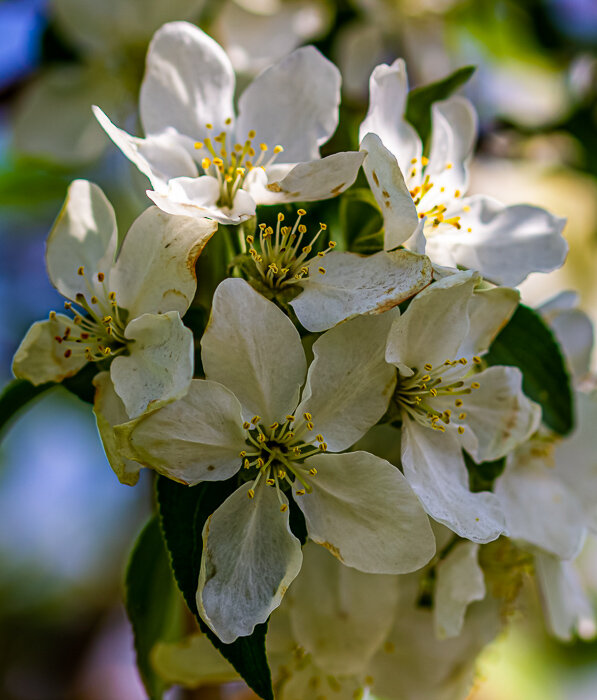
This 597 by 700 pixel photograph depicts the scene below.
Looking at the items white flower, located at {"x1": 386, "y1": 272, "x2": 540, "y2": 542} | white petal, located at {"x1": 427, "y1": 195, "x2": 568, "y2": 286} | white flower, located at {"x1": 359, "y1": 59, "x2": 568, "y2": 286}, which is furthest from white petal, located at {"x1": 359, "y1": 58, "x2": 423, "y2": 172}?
white flower, located at {"x1": 386, "y1": 272, "x2": 540, "y2": 542}

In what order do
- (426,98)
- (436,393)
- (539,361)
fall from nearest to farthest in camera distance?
1. (436,393)
2. (539,361)
3. (426,98)

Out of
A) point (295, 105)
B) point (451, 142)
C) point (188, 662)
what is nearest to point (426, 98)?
point (451, 142)

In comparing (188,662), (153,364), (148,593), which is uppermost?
(153,364)

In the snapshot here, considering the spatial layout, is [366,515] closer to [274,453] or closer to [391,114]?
[274,453]

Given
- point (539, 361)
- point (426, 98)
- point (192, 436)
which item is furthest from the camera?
point (426, 98)

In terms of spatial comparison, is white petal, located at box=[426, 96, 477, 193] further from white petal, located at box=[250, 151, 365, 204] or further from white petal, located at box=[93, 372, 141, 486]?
white petal, located at box=[93, 372, 141, 486]

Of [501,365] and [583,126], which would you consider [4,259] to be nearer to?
[583,126]
